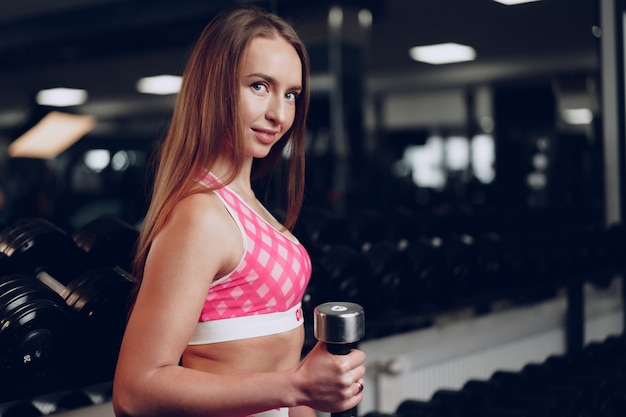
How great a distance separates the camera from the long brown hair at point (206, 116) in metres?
0.90

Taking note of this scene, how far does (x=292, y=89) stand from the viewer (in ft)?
3.20

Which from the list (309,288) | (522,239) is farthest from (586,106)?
(309,288)

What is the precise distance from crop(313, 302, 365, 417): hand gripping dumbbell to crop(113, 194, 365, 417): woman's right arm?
2 cm

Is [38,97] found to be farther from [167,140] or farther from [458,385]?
[167,140]

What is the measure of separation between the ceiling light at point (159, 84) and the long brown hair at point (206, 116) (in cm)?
406

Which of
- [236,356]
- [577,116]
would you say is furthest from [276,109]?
[577,116]

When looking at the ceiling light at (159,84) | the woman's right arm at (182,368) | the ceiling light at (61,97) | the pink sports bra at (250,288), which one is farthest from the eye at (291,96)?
the ceiling light at (159,84)

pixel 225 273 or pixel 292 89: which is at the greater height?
pixel 292 89

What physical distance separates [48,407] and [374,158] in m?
3.68

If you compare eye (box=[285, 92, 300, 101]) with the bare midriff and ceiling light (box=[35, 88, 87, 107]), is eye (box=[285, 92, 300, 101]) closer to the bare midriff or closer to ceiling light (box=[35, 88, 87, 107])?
the bare midriff

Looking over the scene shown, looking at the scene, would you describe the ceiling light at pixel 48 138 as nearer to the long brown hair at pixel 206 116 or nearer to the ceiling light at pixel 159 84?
the ceiling light at pixel 159 84

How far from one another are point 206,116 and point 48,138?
309 centimetres

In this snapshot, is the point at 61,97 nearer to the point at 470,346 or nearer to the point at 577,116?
the point at 577,116

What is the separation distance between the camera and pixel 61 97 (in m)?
4.46
